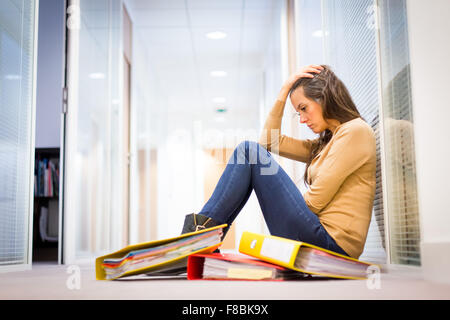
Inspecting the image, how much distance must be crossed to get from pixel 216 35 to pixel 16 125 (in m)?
3.01

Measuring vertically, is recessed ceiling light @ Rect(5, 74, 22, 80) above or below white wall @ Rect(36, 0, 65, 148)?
below

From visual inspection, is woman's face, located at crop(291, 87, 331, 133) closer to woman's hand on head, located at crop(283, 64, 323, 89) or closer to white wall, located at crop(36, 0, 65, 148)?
woman's hand on head, located at crop(283, 64, 323, 89)

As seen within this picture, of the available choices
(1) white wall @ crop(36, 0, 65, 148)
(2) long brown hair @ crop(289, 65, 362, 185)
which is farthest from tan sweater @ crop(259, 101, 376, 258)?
(1) white wall @ crop(36, 0, 65, 148)

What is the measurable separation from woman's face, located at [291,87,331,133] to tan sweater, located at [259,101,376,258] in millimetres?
159

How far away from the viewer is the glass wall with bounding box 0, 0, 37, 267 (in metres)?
2.10

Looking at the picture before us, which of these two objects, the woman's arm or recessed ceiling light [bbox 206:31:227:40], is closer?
the woman's arm

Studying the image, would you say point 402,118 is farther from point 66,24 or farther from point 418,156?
point 66,24

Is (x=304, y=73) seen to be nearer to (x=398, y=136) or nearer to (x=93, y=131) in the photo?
(x=398, y=136)

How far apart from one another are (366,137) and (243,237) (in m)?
0.47

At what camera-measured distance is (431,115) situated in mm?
1210

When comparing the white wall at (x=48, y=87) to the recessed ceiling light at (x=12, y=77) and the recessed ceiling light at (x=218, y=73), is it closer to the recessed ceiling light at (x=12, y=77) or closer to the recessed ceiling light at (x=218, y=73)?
the recessed ceiling light at (x=12, y=77)

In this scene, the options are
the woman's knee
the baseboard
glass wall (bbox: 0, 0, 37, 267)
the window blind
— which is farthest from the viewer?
glass wall (bbox: 0, 0, 37, 267)

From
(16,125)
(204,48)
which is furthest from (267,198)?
(204,48)

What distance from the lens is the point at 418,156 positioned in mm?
1213
